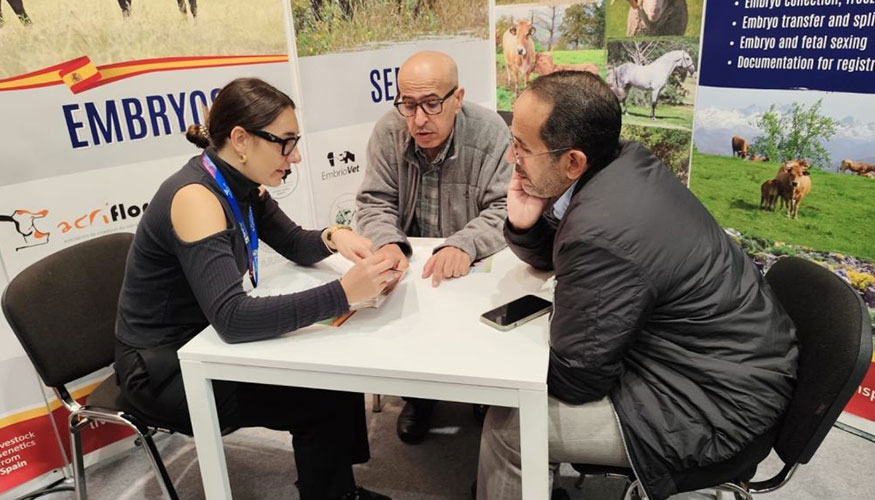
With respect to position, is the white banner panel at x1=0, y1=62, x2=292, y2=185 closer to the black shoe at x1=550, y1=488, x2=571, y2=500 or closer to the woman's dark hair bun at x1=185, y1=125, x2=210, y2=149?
the woman's dark hair bun at x1=185, y1=125, x2=210, y2=149

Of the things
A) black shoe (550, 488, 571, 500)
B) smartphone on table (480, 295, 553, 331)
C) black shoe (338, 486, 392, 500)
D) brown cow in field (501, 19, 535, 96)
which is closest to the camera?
smartphone on table (480, 295, 553, 331)

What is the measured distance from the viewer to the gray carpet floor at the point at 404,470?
2.06m

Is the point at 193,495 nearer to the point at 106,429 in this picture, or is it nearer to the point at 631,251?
the point at 106,429

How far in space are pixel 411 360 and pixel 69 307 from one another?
1.05m

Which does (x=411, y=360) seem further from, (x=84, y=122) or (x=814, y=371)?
(x=84, y=122)

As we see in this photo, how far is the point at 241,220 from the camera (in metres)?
1.65

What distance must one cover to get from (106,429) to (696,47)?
269 centimetres

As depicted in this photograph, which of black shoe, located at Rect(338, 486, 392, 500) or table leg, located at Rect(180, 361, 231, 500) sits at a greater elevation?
table leg, located at Rect(180, 361, 231, 500)

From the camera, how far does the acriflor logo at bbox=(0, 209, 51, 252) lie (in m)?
2.01

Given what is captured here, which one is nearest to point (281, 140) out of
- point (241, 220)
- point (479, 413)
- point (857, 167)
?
point (241, 220)

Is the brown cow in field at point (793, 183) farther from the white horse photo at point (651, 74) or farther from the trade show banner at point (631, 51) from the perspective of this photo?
the white horse photo at point (651, 74)

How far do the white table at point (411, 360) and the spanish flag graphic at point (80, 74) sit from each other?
3.26ft

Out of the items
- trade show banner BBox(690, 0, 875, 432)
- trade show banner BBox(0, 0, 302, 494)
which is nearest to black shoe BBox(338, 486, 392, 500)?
trade show banner BBox(0, 0, 302, 494)

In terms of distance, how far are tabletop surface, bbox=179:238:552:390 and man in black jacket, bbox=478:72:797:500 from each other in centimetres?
11
